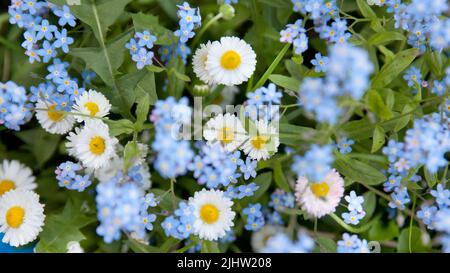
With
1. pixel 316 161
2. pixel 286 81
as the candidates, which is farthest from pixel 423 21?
pixel 316 161

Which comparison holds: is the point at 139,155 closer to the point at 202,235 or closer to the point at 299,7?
the point at 202,235

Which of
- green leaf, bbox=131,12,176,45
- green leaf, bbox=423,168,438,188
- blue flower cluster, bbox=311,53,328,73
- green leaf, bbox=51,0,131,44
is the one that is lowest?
green leaf, bbox=423,168,438,188

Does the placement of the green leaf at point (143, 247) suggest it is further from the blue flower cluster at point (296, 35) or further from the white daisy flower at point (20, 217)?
the blue flower cluster at point (296, 35)

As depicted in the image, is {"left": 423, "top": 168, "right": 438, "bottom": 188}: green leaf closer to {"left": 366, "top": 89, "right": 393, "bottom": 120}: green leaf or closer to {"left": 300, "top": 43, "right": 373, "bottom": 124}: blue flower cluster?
{"left": 366, "top": 89, "right": 393, "bottom": 120}: green leaf

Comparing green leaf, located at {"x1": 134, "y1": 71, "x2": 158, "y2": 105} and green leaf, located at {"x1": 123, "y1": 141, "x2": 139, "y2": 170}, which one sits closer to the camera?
green leaf, located at {"x1": 123, "y1": 141, "x2": 139, "y2": 170}

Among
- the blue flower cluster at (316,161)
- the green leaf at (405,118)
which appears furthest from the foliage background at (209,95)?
the blue flower cluster at (316,161)

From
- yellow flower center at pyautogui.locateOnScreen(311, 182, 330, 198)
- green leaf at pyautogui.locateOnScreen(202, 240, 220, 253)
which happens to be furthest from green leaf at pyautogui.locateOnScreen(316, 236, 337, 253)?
green leaf at pyautogui.locateOnScreen(202, 240, 220, 253)
